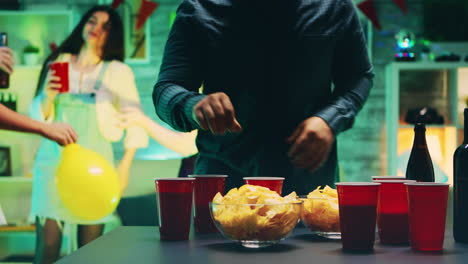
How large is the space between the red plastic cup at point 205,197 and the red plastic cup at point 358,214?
1.00 ft

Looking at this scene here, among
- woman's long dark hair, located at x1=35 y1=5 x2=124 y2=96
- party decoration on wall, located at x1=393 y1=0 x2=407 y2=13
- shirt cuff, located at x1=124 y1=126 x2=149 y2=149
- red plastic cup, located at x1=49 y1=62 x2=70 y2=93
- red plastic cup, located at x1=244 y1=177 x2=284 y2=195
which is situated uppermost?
party decoration on wall, located at x1=393 y1=0 x2=407 y2=13

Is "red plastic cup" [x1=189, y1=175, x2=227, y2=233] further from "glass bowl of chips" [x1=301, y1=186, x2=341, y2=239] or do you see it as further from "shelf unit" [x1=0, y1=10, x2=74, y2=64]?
"shelf unit" [x1=0, y1=10, x2=74, y2=64]

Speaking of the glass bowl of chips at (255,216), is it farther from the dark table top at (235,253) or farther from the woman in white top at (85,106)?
the woman in white top at (85,106)

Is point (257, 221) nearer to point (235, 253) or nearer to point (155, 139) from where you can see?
point (235, 253)

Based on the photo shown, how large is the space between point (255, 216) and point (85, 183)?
309cm

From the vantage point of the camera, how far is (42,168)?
13.4 feet

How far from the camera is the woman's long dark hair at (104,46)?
4.32 meters

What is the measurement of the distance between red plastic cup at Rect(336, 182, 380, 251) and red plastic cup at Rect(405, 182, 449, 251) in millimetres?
71

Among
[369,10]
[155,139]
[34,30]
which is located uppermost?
[369,10]

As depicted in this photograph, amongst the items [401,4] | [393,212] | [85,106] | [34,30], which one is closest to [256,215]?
[393,212]

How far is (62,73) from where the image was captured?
4227 millimetres

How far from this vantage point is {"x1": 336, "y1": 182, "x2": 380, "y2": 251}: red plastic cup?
1041mm

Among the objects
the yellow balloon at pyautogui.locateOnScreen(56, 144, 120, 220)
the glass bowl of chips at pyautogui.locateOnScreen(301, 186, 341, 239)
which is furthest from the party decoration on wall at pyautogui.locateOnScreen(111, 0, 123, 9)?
the glass bowl of chips at pyautogui.locateOnScreen(301, 186, 341, 239)

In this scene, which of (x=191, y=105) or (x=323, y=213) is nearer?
(x=323, y=213)
